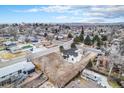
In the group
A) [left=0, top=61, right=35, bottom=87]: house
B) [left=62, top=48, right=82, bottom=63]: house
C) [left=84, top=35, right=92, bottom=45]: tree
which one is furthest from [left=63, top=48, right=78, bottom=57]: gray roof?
[left=0, top=61, right=35, bottom=87]: house

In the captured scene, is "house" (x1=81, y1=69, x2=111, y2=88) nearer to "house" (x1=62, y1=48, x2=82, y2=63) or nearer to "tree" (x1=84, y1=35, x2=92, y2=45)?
"house" (x1=62, y1=48, x2=82, y2=63)

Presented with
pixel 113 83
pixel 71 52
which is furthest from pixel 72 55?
pixel 113 83

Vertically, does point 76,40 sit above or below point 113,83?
above

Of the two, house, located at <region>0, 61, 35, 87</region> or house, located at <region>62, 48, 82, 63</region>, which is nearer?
house, located at <region>0, 61, 35, 87</region>

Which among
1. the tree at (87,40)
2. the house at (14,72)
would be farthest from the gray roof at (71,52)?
the house at (14,72)

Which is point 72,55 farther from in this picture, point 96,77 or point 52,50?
point 96,77

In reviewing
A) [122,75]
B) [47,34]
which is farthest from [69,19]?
[122,75]

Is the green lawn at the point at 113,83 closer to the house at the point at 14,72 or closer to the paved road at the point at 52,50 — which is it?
the paved road at the point at 52,50
